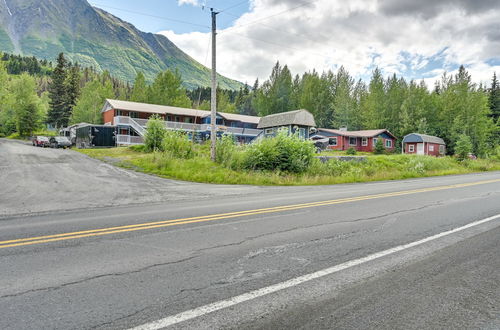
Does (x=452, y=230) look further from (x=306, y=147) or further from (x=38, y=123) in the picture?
(x=38, y=123)

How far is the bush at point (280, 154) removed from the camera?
19.1 m

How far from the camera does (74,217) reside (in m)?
7.34

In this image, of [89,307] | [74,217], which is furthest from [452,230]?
[74,217]

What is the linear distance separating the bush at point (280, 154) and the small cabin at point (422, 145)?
39.7 m

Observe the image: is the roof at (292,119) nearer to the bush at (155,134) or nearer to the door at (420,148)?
the door at (420,148)

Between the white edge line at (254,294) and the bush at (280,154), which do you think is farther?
the bush at (280,154)

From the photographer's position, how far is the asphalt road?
2.88 m

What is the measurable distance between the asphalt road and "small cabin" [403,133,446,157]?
5009cm

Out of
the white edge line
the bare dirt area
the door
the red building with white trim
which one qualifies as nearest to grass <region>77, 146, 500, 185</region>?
the bare dirt area

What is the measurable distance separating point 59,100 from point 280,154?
6879cm

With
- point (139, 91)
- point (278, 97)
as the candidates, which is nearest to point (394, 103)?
point (278, 97)

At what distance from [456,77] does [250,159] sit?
212ft

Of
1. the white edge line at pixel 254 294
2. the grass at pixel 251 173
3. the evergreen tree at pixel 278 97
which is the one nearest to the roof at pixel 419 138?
the grass at pixel 251 173

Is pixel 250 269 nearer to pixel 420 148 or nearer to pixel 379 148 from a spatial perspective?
pixel 379 148
